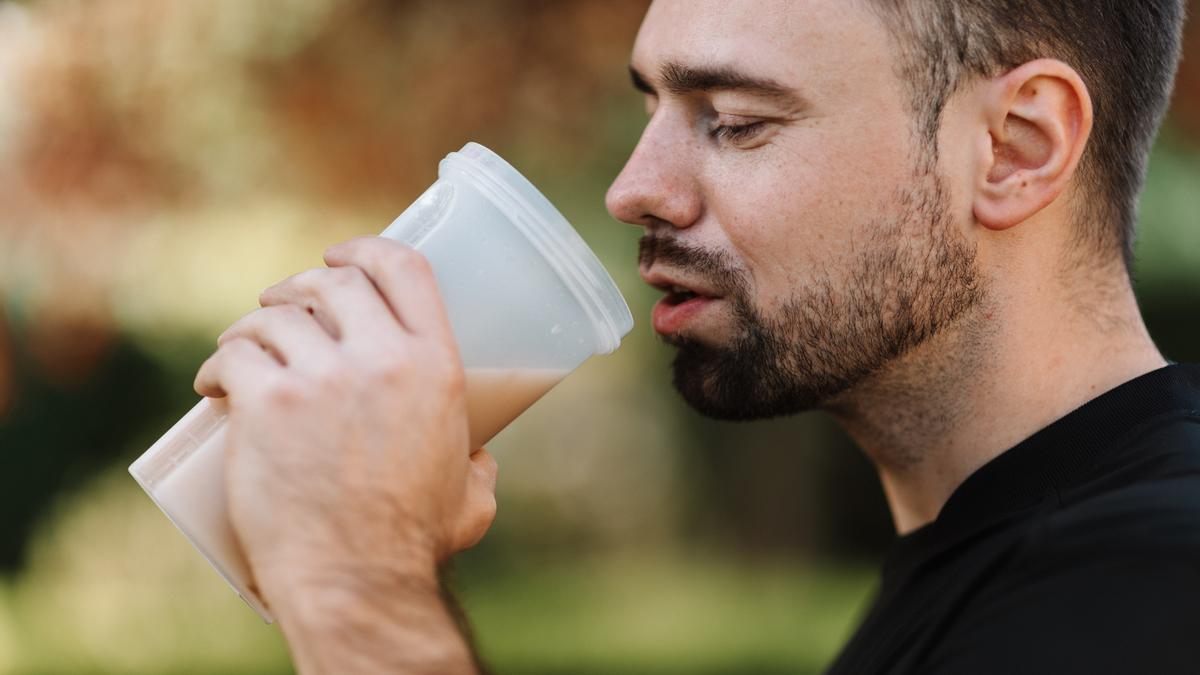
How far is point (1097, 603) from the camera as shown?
41.9 inches

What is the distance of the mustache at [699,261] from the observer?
155 cm

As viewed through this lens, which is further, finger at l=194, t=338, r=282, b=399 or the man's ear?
the man's ear

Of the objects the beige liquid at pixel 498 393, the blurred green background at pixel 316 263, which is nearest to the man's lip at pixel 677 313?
the beige liquid at pixel 498 393

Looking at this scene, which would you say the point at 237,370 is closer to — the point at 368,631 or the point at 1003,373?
the point at 368,631

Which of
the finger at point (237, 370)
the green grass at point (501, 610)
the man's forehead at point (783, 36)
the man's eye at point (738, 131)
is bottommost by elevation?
Answer: the green grass at point (501, 610)

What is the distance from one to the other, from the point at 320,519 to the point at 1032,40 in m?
1.06

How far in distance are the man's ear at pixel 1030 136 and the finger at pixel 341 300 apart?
80 centimetres

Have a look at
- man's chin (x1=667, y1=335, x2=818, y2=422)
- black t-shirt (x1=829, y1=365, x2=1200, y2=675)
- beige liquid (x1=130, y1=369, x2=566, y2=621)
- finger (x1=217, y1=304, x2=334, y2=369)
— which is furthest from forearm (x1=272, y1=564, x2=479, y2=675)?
man's chin (x1=667, y1=335, x2=818, y2=422)

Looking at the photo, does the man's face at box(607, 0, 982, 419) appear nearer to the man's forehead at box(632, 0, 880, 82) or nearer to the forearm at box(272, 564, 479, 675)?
the man's forehead at box(632, 0, 880, 82)

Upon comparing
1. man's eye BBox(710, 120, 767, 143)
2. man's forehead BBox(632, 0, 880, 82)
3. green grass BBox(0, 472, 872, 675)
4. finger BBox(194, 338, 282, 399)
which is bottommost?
green grass BBox(0, 472, 872, 675)

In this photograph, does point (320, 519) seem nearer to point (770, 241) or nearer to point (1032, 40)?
point (770, 241)

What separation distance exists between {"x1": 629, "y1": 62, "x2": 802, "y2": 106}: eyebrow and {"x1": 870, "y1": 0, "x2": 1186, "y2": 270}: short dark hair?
0.16 metres

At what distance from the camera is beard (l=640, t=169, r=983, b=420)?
154cm

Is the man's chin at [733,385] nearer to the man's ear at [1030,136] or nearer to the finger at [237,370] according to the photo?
the man's ear at [1030,136]
